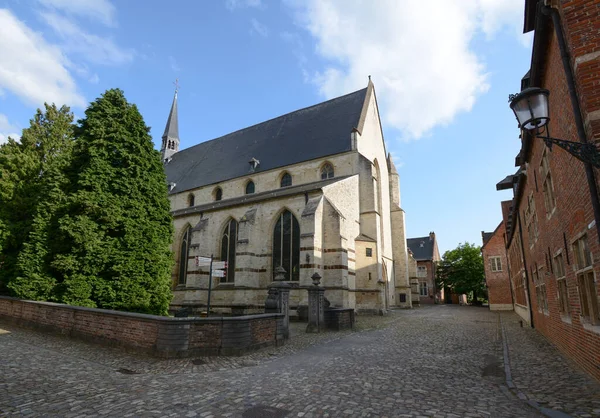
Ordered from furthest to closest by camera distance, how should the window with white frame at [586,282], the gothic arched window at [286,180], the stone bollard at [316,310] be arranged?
the gothic arched window at [286,180] < the stone bollard at [316,310] < the window with white frame at [586,282]

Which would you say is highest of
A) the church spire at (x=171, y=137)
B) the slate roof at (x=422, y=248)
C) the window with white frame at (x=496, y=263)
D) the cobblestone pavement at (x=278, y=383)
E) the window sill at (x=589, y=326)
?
the church spire at (x=171, y=137)

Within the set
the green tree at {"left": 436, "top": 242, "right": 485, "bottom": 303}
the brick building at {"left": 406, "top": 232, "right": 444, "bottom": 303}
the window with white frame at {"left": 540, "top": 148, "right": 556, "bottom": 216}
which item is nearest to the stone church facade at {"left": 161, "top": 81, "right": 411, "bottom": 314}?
the window with white frame at {"left": 540, "top": 148, "right": 556, "bottom": 216}

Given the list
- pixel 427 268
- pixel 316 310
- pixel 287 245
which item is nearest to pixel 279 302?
pixel 316 310

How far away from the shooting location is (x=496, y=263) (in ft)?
91.9

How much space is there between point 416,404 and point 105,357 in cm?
658

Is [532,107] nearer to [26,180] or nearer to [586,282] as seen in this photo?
[586,282]

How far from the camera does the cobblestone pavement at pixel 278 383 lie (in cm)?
416

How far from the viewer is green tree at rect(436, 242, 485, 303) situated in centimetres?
3806

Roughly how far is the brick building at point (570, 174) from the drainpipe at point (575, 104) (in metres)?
0.01

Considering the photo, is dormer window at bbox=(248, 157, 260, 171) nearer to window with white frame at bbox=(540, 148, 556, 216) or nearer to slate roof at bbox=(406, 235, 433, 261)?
window with white frame at bbox=(540, 148, 556, 216)

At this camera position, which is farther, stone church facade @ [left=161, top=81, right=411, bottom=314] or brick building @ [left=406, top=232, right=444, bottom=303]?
brick building @ [left=406, top=232, right=444, bottom=303]

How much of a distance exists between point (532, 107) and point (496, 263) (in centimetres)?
2897

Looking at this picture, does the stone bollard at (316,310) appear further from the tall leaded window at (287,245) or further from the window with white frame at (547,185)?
the window with white frame at (547,185)

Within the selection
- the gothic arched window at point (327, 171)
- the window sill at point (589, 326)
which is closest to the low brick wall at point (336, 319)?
the window sill at point (589, 326)
